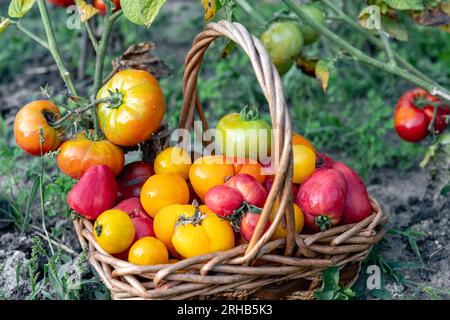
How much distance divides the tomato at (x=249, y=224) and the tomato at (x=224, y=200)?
0.12 ft

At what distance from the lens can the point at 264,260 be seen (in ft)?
5.04

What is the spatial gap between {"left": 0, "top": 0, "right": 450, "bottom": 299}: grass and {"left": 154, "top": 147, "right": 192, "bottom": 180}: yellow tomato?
33 cm

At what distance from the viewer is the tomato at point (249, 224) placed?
156 centimetres

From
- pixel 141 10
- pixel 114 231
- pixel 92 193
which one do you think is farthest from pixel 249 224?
pixel 141 10

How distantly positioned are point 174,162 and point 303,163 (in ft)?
1.14

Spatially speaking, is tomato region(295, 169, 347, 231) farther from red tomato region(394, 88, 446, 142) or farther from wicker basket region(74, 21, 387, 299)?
red tomato region(394, 88, 446, 142)

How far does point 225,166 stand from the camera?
1772 millimetres

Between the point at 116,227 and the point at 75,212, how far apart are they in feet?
0.71

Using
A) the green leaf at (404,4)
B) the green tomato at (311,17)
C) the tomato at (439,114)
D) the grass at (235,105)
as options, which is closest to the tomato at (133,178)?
the grass at (235,105)

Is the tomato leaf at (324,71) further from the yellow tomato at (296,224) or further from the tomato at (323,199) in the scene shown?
the yellow tomato at (296,224)

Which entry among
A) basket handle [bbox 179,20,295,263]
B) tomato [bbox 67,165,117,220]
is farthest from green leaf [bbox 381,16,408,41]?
tomato [bbox 67,165,117,220]

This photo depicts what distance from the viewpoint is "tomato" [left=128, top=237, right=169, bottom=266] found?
155 cm

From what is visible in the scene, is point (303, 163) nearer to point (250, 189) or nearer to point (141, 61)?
point (250, 189)

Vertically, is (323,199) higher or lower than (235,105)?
higher
